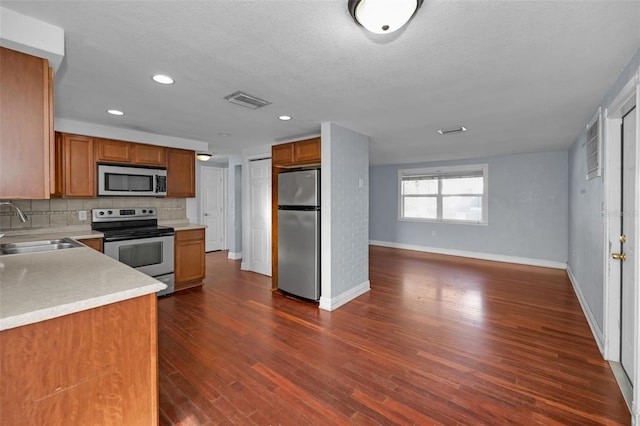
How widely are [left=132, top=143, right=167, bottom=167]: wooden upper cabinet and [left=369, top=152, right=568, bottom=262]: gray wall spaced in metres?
5.60

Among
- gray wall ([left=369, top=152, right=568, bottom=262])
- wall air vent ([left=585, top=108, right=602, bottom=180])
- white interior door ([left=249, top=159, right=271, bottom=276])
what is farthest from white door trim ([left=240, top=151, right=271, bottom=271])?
wall air vent ([left=585, top=108, right=602, bottom=180])

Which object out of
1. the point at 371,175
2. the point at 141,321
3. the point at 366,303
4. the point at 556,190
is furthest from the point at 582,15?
the point at 371,175

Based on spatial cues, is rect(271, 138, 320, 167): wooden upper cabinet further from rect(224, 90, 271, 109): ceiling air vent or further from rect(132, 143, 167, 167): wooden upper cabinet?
rect(132, 143, 167, 167): wooden upper cabinet

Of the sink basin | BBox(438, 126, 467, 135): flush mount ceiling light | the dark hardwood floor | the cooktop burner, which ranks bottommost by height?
the dark hardwood floor

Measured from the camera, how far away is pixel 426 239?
7000 millimetres

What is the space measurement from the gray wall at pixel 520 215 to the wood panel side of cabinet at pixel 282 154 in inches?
166

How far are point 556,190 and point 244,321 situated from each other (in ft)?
19.8

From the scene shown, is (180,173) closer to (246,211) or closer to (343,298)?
(246,211)

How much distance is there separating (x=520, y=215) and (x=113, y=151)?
7.15 m

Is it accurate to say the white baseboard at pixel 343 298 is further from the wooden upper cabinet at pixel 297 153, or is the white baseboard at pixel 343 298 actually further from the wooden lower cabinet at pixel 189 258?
the wooden lower cabinet at pixel 189 258

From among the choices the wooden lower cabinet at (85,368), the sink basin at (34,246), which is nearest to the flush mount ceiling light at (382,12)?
the wooden lower cabinet at (85,368)

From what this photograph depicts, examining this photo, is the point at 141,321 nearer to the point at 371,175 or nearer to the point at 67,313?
the point at 67,313

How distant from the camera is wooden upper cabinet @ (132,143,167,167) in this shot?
390cm

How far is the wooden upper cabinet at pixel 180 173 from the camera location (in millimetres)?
4262
